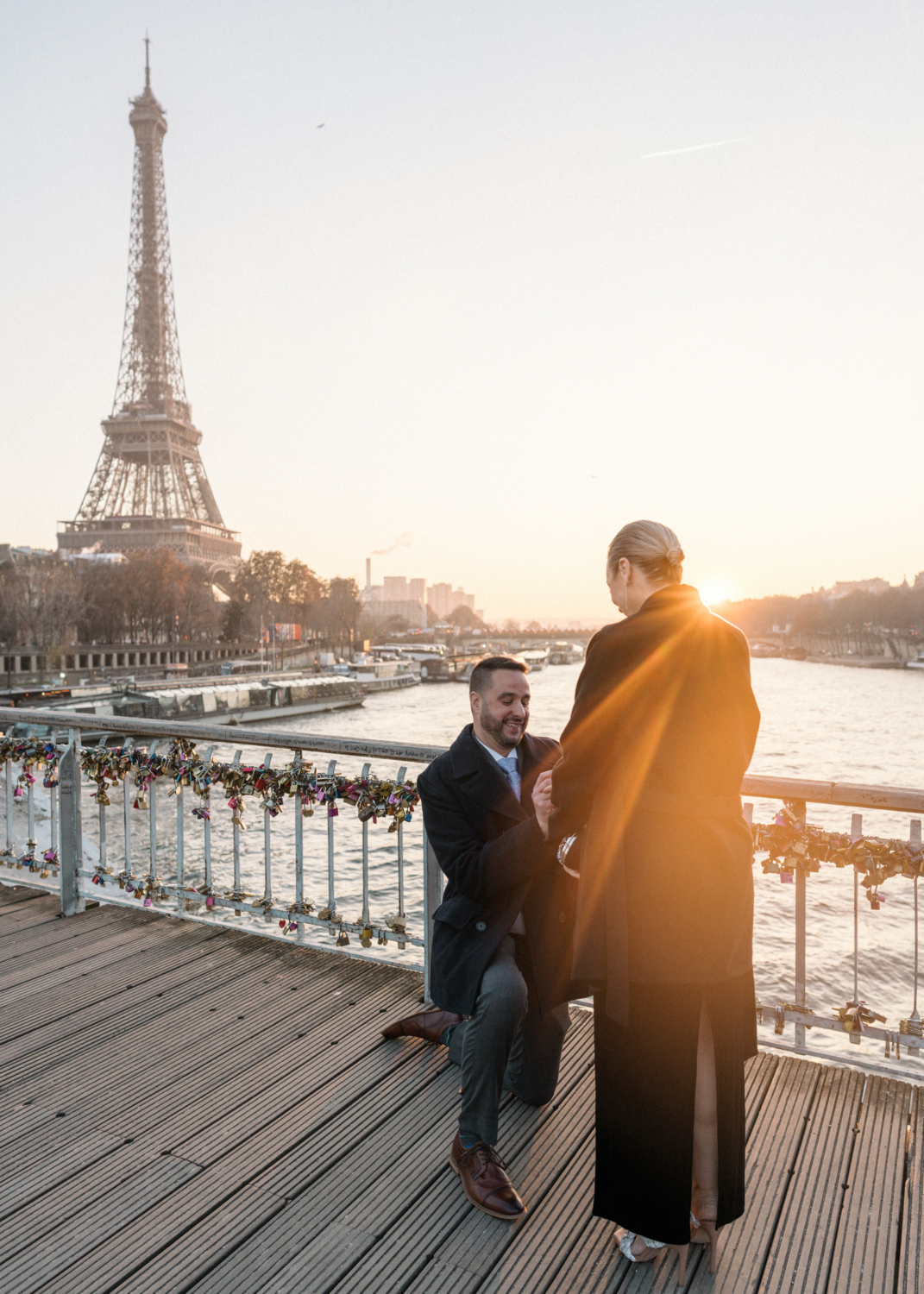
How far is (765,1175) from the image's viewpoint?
8.85 feet

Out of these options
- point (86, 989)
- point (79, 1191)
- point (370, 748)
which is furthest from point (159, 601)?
point (79, 1191)

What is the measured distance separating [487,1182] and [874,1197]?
116 centimetres

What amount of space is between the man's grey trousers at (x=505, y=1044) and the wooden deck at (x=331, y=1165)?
0.45ft

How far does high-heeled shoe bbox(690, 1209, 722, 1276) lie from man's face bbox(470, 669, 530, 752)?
4.75 ft

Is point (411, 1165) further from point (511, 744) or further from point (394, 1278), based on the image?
point (511, 744)

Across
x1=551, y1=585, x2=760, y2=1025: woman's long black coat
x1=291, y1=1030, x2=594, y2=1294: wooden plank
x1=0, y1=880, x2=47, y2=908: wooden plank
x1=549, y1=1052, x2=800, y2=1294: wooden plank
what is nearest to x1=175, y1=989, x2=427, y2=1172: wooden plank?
x1=291, y1=1030, x2=594, y2=1294: wooden plank

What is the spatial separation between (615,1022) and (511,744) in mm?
1025

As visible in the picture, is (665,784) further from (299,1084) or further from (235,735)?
(235,735)

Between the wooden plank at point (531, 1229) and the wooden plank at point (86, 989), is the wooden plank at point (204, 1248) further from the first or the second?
the wooden plank at point (86, 989)

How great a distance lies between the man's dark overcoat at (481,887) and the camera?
9.22 ft

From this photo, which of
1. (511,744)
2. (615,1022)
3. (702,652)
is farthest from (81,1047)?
(702,652)

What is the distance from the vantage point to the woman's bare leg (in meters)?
2.24

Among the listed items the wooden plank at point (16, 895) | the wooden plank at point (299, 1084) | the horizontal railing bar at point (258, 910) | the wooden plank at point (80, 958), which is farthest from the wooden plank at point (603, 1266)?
the wooden plank at point (16, 895)

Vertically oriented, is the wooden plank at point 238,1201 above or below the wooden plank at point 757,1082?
below
